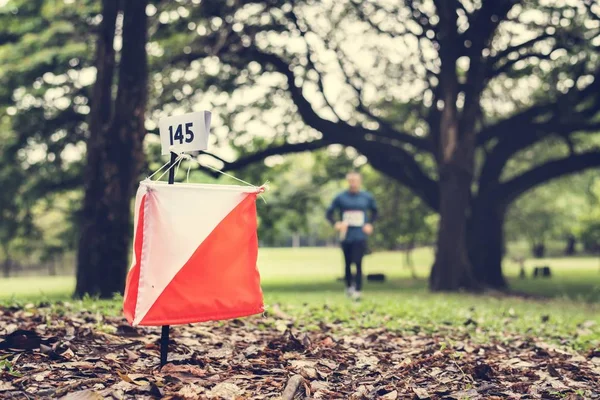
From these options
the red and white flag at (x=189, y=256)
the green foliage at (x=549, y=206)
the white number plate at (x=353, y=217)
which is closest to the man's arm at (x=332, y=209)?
the white number plate at (x=353, y=217)

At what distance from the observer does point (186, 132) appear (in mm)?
4773

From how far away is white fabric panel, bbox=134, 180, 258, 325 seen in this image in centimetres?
453

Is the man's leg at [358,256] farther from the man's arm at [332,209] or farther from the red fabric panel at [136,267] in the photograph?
the red fabric panel at [136,267]

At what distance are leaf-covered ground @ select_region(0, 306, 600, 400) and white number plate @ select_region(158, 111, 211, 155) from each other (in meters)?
1.56

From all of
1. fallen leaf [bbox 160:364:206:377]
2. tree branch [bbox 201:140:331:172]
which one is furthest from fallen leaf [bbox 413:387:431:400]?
tree branch [bbox 201:140:331:172]

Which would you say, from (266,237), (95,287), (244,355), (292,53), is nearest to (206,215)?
(244,355)

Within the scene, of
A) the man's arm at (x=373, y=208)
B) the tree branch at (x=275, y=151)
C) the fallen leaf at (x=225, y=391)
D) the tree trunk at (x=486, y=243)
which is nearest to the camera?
the fallen leaf at (x=225, y=391)

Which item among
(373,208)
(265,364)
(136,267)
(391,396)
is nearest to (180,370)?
(265,364)

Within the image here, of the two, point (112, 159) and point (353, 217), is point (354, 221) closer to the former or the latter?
point (353, 217)

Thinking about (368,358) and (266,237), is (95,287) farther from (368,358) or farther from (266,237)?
(266,237)

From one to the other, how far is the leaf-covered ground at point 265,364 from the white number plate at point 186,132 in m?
1.56

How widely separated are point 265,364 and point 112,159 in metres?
6.45

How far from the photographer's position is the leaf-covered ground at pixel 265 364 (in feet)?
14.9

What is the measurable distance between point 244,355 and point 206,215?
57.6 inches
